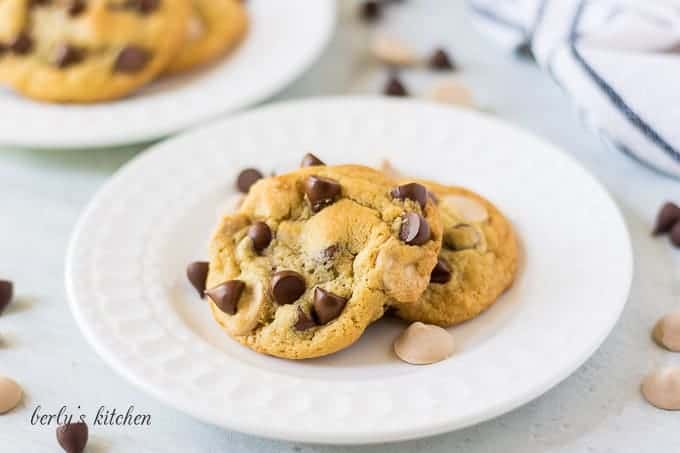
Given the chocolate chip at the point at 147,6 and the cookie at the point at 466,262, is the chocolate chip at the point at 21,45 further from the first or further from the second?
the cookie at the point at 466,262

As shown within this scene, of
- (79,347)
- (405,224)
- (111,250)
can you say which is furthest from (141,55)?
(405,224)

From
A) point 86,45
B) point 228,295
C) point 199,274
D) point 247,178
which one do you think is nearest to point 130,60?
point 86,45

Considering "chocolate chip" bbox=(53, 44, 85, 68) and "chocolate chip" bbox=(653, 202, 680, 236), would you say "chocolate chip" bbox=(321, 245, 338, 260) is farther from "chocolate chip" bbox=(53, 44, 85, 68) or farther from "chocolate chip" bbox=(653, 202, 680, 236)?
"chocolate chip" bbox=(53, 44, 85, 68)

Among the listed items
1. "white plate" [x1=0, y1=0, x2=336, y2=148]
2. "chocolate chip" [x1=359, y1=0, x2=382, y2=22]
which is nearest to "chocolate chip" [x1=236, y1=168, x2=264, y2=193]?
"white plate" [x1=0, y1=0, x2=336, y2=148]

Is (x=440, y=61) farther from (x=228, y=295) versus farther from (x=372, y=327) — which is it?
(x=228, y=295)

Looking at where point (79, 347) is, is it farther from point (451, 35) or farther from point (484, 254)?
point (451, 35)
